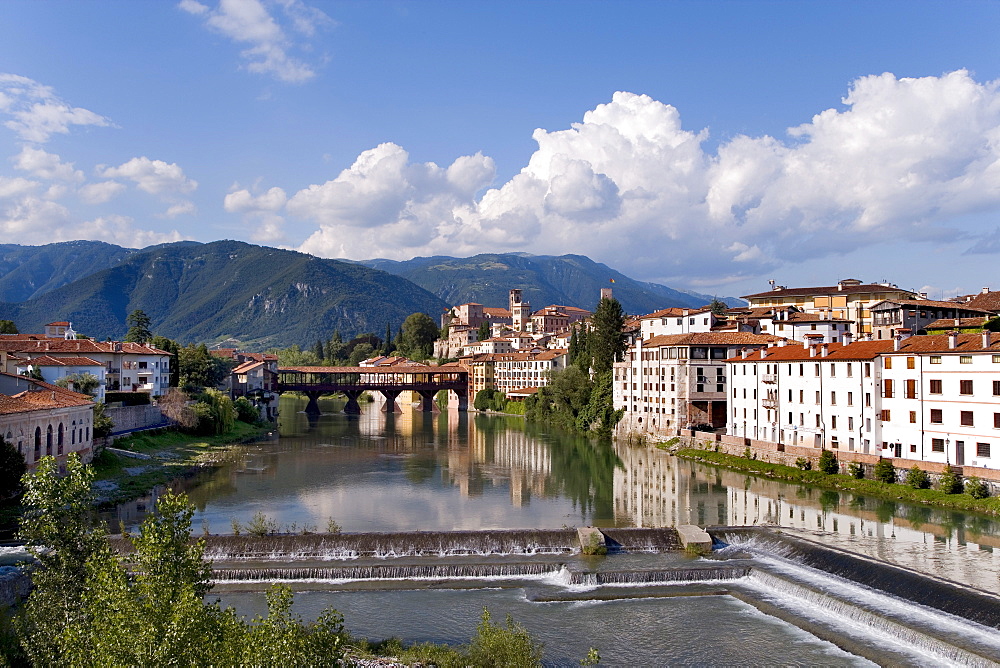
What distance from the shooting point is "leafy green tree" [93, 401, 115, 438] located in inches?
1831

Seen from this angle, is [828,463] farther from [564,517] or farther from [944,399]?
[564,517]

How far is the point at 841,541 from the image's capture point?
28.8 meters

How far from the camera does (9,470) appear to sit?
104 feet

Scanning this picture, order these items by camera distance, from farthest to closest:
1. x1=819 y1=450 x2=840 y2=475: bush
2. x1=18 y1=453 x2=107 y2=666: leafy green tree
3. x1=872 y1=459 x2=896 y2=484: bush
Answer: x1=819 y1=450 x2=840 y2=475: bush
x1=872 y1=459 x2=896 y2=484: bush
x1=18 y1=453 x2=107 y2=666: leafy green tree

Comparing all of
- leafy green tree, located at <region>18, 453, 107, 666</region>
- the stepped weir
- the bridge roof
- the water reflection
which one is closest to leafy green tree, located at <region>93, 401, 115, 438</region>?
the water reflection

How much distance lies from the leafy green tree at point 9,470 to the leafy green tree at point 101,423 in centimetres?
1429

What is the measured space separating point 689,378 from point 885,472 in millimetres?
22404

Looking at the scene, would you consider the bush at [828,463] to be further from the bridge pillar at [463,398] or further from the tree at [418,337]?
the tree at [418,337]

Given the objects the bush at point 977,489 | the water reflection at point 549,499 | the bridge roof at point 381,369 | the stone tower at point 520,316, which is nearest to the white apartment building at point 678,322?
the water reflection at point 549,499

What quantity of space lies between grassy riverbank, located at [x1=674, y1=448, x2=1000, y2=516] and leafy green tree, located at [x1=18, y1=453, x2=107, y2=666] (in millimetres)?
33028

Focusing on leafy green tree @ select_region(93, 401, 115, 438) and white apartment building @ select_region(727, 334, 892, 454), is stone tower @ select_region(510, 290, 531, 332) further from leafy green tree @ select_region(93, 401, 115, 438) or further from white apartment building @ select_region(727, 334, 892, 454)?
leafy green tree @ select_region(93, 401, 115, 438)

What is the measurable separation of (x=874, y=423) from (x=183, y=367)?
219ft

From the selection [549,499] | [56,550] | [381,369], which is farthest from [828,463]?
[381,369]

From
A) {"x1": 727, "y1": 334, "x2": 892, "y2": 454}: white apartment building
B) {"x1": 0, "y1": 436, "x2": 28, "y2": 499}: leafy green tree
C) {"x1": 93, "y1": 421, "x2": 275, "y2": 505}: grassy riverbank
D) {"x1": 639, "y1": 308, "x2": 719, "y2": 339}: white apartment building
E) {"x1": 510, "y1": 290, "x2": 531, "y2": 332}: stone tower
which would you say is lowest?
{"x1": 93, "y1": 421, "x2": 275, "y2": 505}: grassy riverbank
